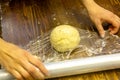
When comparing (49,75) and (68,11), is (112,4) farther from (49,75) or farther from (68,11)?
(49,75)

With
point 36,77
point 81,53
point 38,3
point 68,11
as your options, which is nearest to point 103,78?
point 81,53

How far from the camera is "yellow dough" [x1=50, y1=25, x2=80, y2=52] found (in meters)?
0.94

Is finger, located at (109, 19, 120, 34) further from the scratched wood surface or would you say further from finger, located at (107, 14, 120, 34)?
the scratched wood surface

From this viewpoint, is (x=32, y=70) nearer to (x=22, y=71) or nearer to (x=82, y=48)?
(x=22, y=71)

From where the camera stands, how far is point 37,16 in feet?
3.74

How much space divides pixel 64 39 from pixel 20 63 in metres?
0.24

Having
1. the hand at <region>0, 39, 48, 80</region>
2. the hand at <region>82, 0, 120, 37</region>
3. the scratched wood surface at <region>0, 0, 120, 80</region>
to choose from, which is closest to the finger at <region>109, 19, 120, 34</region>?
the hand at <region>82, 0, 120, 37</region>

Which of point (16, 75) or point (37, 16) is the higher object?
point (37, 16)

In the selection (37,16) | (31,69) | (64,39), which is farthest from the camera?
(37,16)

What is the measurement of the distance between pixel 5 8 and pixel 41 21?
8.6 inches

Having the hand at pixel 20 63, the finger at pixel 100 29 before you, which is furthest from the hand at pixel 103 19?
the hand at pixel 20 63

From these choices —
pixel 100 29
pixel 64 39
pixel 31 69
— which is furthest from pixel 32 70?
pixel 100 29

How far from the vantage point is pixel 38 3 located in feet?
3.99

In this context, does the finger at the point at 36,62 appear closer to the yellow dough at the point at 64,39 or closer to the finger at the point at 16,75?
the finger at the point at 16,75
